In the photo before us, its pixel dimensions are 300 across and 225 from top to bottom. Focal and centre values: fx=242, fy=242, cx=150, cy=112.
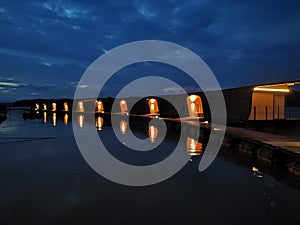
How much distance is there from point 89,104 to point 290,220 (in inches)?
1916

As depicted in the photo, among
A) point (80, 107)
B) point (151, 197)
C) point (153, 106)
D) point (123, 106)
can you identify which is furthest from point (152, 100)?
point (151, 197)

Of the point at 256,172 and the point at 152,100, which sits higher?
the point at 152,100

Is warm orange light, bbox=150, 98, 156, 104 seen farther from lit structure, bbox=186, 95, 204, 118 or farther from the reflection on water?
the reflection on water

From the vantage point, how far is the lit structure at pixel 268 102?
17672 mm

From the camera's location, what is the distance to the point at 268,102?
61.4 feet

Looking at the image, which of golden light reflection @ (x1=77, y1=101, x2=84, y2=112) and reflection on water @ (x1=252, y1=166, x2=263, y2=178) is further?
golden light reflection @ (x1=77, y1=101, x2=84, y2=112)

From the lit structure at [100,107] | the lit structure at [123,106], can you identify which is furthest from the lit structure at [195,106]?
the lit structure at [100,107]

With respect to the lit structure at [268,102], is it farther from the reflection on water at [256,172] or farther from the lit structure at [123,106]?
the lit structure at [123,106]

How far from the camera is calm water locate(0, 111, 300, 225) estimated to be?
14.5ft

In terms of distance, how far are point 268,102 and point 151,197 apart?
1631 centimetres

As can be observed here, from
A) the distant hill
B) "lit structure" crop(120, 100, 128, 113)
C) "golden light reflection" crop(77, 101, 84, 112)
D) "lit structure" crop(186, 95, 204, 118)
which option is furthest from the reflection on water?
"golden light reflection" crop(77, 101, 84, 112)

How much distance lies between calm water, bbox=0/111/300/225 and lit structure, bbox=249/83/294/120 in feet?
34.1

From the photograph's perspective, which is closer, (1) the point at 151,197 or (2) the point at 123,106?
(1) the point at 151,197

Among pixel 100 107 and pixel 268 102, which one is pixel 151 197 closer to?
pixel 268 102
